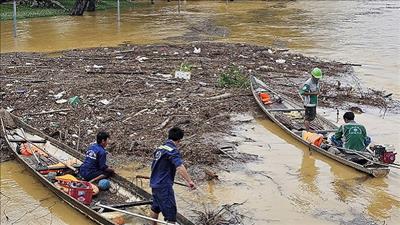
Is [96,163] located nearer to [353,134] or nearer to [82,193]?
[82,193]

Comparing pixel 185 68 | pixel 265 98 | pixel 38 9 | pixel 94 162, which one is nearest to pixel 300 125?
pixel 265 98

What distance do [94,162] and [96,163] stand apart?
0.04m

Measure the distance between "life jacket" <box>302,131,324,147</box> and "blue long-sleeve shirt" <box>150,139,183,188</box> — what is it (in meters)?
4.94

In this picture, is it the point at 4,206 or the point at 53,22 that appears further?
the point at 53,22

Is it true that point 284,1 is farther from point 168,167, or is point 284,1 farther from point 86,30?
point 168,167

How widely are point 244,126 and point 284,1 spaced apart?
1756 inches

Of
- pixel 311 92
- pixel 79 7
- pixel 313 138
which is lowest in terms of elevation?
pixel 79 7

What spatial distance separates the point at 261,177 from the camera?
33.2 feet

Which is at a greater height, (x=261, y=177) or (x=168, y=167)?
(x=168, y=167)

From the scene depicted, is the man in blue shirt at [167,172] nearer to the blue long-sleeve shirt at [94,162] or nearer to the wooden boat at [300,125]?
the blue long-sleeve shirt at [94,162]

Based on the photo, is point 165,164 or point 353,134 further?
point 353,134

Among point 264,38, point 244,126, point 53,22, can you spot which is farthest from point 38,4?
point 244,126

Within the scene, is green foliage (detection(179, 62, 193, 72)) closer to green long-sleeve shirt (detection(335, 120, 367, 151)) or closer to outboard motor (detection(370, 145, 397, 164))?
green long-sleeve shirt (detection(335, 120, 367, 151))

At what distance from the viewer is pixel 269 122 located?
1323 cm
